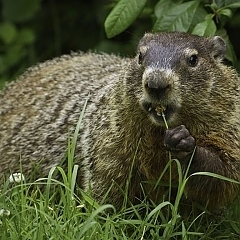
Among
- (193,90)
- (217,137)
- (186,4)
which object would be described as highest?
(186,4)

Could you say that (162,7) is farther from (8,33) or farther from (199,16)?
(8,33)

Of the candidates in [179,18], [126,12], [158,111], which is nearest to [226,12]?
[179,18]

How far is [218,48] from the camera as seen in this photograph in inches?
156

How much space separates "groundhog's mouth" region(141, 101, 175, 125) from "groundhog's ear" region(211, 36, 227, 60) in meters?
0.58

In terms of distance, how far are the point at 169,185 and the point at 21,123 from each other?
1.35 metres

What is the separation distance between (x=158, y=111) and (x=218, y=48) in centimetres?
65

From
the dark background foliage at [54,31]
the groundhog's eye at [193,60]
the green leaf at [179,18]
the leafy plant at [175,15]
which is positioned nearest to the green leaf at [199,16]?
the leafy plant at [175,15]

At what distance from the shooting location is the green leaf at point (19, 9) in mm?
6316

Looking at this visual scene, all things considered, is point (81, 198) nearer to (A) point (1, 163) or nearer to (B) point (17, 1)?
(A) point (1, 163)

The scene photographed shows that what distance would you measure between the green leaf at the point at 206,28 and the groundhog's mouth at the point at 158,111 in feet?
2.63

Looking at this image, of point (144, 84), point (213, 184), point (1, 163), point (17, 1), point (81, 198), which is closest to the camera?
point (144, 84)

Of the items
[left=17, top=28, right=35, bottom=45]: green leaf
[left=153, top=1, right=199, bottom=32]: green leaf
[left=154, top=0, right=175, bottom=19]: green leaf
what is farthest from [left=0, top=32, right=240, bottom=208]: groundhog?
[left=17, top=28, right=35, bottom=45]: green leaf

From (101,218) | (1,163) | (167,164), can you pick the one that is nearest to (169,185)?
(167,164)

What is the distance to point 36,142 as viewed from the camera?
452 centimetres
